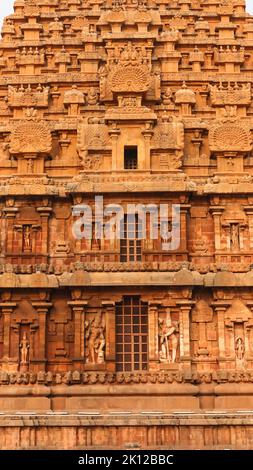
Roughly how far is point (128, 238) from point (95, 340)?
456cm

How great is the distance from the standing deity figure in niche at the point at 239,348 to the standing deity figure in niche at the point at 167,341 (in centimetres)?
245

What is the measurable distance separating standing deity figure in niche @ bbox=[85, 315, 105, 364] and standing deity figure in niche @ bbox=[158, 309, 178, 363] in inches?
91.3

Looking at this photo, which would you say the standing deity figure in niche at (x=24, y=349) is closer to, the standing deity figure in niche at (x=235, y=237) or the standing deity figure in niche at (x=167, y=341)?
the standing deity figure in niche at (x=167, y=341)

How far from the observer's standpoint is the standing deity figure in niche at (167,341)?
97.5ft

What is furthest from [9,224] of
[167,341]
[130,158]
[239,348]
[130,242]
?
[239,348]

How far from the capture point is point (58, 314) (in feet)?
100

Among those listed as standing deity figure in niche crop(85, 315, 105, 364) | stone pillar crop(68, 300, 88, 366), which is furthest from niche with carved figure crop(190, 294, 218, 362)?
stone pillar crop(68, 300, 88, 366)

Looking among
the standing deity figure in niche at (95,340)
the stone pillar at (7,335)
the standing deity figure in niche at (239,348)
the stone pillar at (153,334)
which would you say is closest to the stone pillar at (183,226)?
the stone pillar at (153,334)

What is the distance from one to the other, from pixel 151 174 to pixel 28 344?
29.0 feet

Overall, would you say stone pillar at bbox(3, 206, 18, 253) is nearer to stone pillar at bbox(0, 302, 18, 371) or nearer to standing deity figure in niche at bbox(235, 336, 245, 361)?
stone pillar at bbox(0, 302, 18, 371)

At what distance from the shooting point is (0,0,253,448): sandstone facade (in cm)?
2936

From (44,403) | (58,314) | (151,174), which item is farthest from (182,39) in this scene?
(44,403)

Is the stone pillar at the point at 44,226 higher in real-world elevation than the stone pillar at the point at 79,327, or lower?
higher
